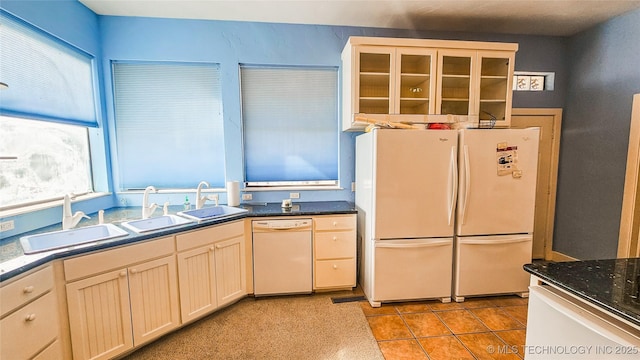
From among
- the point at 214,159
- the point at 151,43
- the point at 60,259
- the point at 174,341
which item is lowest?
the point at 174,341

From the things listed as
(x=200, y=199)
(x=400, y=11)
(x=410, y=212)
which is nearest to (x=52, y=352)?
(x=200, y=199)

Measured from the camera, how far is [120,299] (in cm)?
177

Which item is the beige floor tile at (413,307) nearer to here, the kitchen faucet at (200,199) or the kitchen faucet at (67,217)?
the kitchen faucet at (200,199)

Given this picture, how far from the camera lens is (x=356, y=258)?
2.78 meters

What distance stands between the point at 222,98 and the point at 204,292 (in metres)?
1.93

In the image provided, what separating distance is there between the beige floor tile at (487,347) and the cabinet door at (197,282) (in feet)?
6.71

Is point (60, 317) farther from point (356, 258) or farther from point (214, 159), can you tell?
point (356, 258)

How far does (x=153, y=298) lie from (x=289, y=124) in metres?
2.03

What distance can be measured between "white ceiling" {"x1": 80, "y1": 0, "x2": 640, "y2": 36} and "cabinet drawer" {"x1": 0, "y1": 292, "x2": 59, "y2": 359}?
2.54m

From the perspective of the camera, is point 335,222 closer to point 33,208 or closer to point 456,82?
point 456,82

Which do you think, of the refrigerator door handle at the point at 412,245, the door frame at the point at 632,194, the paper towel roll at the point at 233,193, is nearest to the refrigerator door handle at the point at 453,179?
the refrigerator door handle at the point at 412,245

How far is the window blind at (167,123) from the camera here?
2.81 metres

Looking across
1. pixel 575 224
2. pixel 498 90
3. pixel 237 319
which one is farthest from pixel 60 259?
pixel 575 224

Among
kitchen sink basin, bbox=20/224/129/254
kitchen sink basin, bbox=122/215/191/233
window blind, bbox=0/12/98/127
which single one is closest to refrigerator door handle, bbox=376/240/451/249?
kitchen sink basin, bbox=122/215/191/233
